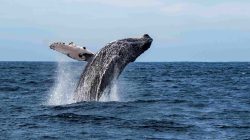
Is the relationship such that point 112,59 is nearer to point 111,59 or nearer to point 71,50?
point 111,59

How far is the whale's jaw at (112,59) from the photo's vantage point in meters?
15.6

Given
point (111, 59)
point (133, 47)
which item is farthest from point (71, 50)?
point (133, 47)

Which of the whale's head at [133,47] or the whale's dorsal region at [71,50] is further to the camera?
the whale's head at [133,47]

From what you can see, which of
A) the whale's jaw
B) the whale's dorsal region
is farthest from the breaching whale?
the whale's dorsal region

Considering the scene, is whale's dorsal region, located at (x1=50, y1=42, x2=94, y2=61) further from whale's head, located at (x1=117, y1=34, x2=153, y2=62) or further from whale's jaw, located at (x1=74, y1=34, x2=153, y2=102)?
whale's head, located at (x1=117, y1=34, x2=153, y2=62)

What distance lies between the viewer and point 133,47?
1566 cm

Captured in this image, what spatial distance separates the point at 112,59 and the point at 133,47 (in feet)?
1.98

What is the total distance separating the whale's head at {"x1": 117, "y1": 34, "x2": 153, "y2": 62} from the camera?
15.6 metres

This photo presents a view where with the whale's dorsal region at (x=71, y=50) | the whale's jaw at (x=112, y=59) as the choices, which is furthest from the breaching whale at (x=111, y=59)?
the whale's dorsal region at (x=71, y=50)

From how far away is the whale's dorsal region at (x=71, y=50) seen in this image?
14922mm

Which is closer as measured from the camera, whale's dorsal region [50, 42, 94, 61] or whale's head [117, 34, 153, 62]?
whale's dorsal region [50, 42, 94, 61]

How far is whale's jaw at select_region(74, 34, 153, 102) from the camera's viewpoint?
51.2ft

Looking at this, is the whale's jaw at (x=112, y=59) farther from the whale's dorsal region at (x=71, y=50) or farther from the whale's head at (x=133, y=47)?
the whale's dorsal region at (x=71, y=50)

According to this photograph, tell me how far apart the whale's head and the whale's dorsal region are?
1.06m
